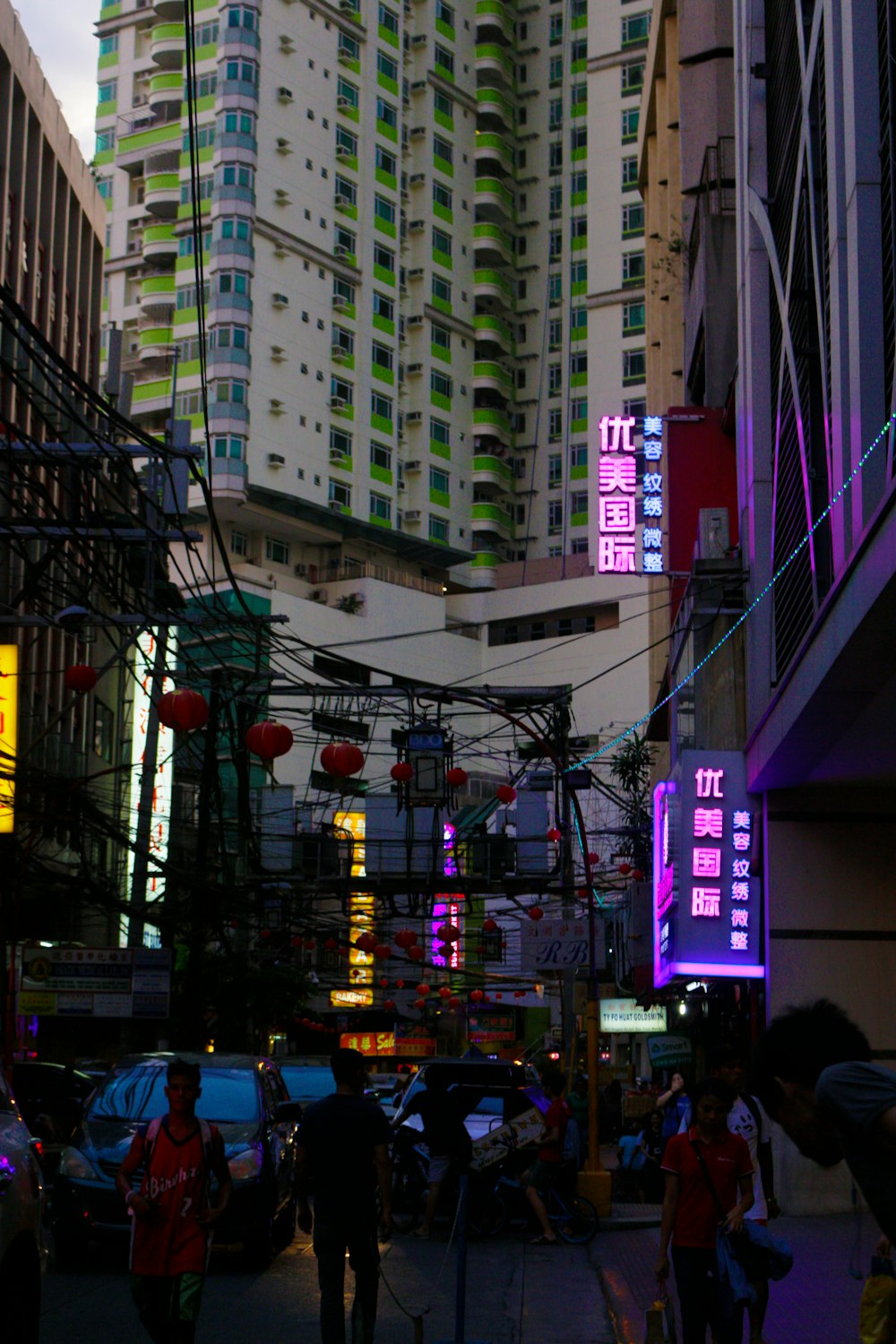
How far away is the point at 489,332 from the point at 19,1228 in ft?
297

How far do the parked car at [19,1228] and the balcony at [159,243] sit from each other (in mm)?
80990

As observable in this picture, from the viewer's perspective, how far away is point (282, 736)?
19.0 metres

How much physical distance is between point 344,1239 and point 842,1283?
6.16 m

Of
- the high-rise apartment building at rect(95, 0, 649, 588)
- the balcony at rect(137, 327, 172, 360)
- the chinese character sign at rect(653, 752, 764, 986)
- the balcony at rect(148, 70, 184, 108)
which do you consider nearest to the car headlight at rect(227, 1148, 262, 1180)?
the chinese character sign at rect(653, 752, 764, 986)

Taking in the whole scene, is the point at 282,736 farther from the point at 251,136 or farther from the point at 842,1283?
the point at 251,136

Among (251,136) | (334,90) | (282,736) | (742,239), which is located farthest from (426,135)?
(282,736)

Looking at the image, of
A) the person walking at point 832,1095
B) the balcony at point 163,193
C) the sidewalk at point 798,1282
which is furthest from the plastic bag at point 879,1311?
the balcony at point 163,193

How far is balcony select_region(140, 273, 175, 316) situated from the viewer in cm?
8494

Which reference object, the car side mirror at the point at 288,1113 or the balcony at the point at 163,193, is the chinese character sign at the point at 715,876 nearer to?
the car side mirror at the point at 288,1113

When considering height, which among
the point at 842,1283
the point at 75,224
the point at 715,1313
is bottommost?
the point at 842,1283

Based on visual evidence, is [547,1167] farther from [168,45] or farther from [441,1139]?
[168,45]

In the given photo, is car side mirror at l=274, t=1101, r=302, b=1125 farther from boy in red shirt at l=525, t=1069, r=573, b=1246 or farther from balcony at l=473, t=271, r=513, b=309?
balcony at l=473, t=271, r=513, b=309

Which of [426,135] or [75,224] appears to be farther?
[426,135]

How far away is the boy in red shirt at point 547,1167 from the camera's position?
1775 cm
